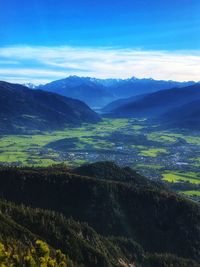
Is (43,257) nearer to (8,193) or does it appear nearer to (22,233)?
(22,233)

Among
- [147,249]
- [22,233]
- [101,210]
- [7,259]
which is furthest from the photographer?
[101,210]

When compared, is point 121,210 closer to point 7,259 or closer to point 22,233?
point 22,233

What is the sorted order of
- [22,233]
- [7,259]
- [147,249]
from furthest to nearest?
1. [147,249]
2. [22,233]
3. [7,259]

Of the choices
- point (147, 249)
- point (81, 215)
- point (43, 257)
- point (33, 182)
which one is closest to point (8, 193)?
point (33, 182)

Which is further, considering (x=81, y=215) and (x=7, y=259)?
(x=81, y=215)

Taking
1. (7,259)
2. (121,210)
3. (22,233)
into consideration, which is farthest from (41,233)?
(121,210)

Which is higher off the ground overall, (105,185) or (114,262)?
(105,185)

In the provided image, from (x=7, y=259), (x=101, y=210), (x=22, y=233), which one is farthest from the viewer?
(x=101, y=210)
